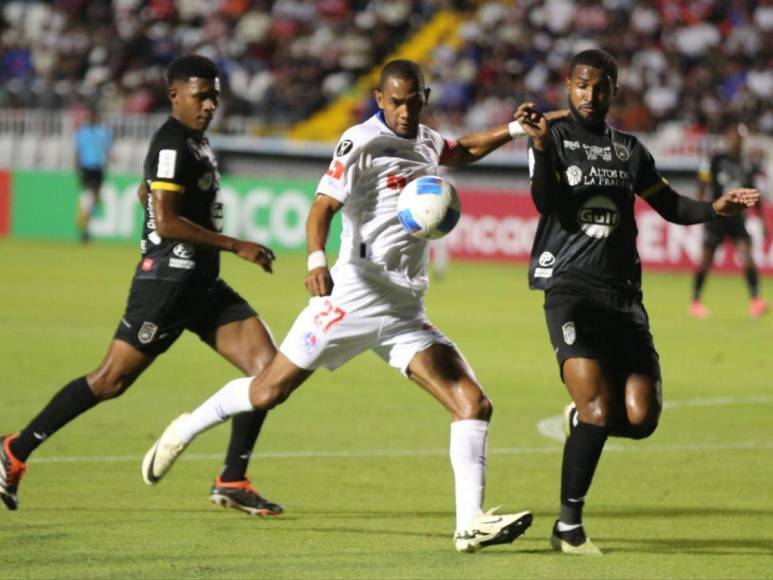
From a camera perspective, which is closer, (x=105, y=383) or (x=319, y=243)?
(x=319, y=243)

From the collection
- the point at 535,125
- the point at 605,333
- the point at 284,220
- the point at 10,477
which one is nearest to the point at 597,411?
the point at 605,333

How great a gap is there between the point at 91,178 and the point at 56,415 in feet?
66.9

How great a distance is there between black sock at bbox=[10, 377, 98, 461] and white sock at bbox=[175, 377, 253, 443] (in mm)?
539

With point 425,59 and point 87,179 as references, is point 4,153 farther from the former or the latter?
point 425,59

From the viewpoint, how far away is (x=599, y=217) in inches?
277

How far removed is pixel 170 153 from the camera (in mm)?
7586

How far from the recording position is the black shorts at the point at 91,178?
27.4m

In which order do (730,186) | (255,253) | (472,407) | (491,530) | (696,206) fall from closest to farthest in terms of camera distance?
(491,530) < (472,407) < (255,253) < (696,206) < (730,186)

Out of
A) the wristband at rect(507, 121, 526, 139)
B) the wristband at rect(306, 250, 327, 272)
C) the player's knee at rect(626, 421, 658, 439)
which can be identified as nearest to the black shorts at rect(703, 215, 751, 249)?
the wristband at rect(507, 121, 526, 139)

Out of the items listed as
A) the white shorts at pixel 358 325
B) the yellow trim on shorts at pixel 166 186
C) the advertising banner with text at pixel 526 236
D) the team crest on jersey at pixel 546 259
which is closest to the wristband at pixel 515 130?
the team crest on jersey at pixel 546 259

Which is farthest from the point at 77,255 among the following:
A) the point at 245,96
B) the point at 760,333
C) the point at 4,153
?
the point at 760,333

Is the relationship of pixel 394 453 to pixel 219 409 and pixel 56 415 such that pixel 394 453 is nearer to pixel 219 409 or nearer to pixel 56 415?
pixel 219 409

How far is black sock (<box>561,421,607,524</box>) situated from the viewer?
269 inches

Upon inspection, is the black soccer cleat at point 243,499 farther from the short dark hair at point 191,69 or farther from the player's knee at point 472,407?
the short dark hair at point 191,69
